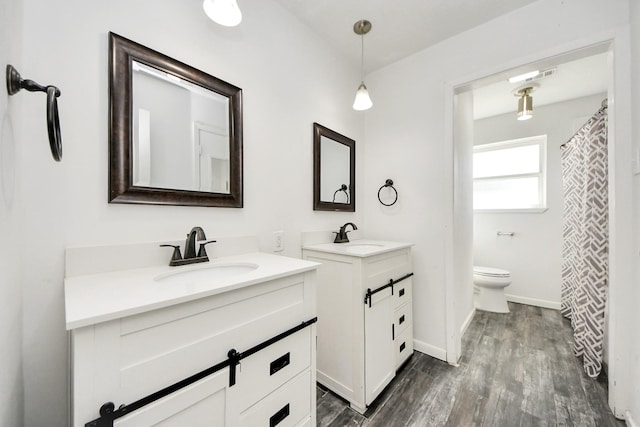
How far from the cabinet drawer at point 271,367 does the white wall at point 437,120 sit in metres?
1.33

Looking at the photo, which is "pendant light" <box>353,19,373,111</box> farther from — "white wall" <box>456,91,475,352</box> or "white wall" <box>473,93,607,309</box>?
"white wall" <box>473,93,607,309</box>

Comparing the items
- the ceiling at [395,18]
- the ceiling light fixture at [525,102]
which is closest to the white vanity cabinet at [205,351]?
the ceiling at [395,18]

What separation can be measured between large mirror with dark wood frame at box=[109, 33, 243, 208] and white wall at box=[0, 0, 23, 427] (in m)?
0.25

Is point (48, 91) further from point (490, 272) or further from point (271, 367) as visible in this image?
point (490, 272)

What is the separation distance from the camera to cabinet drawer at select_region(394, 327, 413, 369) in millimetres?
1702

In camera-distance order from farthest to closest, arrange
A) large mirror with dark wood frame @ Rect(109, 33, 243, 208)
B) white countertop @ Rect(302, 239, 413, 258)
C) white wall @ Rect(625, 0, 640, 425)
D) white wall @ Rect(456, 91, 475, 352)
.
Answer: white wall @ Rect(456, 91, 475, 352)
white countertop @ Rect(302, 239, 413, 258)
white wall @ Rect(625, 0, 640, 425)
large mirror with dark wood frame @ Rect(109, 33, 243, 208)

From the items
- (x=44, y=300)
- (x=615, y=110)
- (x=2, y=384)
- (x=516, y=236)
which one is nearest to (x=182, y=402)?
(x=2, y=384)

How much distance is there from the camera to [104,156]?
0.95 m

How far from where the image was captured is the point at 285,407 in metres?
0.96

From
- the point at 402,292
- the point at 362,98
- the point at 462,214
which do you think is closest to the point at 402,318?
the point at 402,292

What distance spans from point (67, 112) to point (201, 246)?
686 millimetres

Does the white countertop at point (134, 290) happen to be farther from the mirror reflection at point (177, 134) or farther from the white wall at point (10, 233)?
the mirror reflection at point (177, 134)

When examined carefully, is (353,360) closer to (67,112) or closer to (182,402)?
(182,402)

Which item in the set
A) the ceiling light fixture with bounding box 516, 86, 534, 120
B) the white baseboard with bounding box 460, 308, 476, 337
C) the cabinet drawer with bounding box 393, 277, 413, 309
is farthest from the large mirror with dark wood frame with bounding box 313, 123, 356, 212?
the ceiling light fixture with bounding box 516, 86, 534, 120
